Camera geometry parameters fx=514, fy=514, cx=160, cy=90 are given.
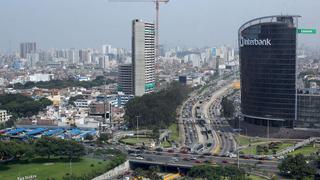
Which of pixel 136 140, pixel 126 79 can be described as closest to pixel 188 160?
pixel 136 140

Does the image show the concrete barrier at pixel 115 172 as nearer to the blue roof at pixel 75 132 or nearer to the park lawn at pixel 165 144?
the park lawn at pixel 165 144

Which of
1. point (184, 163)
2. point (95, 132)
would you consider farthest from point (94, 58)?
point (184, 163)

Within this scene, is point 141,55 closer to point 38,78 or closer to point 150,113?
point 150,113

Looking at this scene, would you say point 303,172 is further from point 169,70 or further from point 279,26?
point 169,70

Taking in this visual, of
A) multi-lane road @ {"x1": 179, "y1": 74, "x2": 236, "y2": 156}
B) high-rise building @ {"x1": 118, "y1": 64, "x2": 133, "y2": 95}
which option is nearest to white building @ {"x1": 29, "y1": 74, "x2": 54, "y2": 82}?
high-rise building @ {"x1": 118, "y1": 64, "x2": 133, "y2": 95}

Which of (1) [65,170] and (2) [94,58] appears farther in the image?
(2) [94,58]

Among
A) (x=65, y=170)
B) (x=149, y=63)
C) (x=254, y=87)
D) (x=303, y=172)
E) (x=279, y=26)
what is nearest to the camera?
(x=303, y=172)
